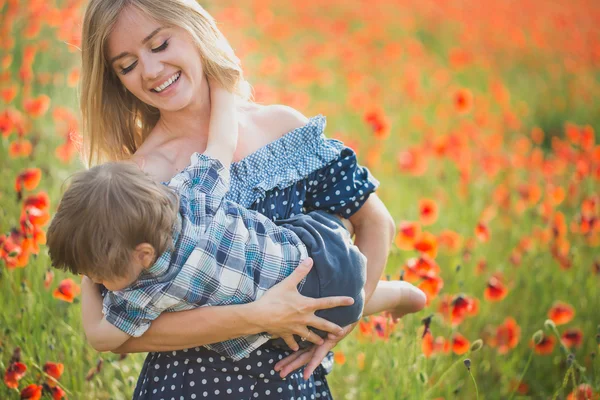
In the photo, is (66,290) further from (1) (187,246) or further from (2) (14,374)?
(1) (187,246)

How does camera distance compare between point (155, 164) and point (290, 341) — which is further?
point (155, 164)

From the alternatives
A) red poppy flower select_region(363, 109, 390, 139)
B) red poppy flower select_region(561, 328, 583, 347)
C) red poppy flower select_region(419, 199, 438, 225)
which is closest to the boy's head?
red poppy flower select_region(419, 199, 438, 225)

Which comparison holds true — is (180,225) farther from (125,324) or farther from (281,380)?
(281,380)

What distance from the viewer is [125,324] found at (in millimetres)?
1556

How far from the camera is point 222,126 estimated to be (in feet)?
5.94

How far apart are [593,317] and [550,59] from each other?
4164mm

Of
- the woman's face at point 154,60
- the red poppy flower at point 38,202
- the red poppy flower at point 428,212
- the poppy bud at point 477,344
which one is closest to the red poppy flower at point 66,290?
the red poppy flower at point 38,202

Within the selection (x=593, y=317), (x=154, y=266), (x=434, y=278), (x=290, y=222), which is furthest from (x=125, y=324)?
(x=593, y=317)

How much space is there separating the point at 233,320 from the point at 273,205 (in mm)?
374

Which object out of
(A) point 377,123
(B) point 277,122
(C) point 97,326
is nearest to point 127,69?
(B) point 277,122

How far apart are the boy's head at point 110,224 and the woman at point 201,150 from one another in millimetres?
208

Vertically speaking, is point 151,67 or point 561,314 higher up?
point 151,67

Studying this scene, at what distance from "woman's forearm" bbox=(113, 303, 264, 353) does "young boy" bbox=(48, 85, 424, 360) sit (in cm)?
2

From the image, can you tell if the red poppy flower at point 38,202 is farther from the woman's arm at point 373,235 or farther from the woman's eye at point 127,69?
the woman's arm at point 373,235
